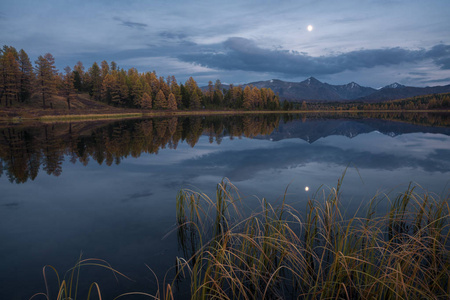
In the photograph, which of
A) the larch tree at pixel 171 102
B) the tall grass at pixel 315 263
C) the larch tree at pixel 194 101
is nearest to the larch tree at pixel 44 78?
the larch tree at pixel 171 102

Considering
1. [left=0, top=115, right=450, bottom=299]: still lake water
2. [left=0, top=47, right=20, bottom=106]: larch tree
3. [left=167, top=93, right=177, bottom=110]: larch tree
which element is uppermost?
[left=0, top=47, right=20, bottom=106]: larch tree

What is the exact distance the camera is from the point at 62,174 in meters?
13.3

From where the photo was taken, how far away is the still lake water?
578cm

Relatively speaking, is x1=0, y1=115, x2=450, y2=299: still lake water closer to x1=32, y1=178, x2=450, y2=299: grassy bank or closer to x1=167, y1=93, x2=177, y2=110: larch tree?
x1=32, y1=178, x2=450, y2=299: grassy bank

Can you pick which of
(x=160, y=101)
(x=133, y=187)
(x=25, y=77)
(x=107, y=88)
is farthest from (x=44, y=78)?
(x=133, y=187)

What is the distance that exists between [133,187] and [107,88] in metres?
88.6

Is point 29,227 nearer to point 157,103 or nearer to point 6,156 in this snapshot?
point 6,156

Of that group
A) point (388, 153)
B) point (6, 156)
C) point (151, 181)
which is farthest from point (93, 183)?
point (388, 153)

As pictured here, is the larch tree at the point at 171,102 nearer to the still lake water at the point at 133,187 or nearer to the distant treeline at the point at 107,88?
the distant treeline at the point at 107,88

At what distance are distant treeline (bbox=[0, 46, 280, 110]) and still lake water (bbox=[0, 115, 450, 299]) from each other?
5702 cm

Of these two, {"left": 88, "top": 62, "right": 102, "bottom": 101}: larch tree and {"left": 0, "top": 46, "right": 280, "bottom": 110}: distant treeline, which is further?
{"left": 88, "top": 62, "right": 102, "bottom": 101}: larch tree

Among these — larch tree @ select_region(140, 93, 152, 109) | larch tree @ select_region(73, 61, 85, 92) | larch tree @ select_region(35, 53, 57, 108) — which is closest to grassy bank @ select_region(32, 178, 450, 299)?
larch tree @ select_region(35, 53, 57, 108)

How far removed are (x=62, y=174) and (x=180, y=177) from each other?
6.42 metres

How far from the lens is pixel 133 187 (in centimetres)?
1129
